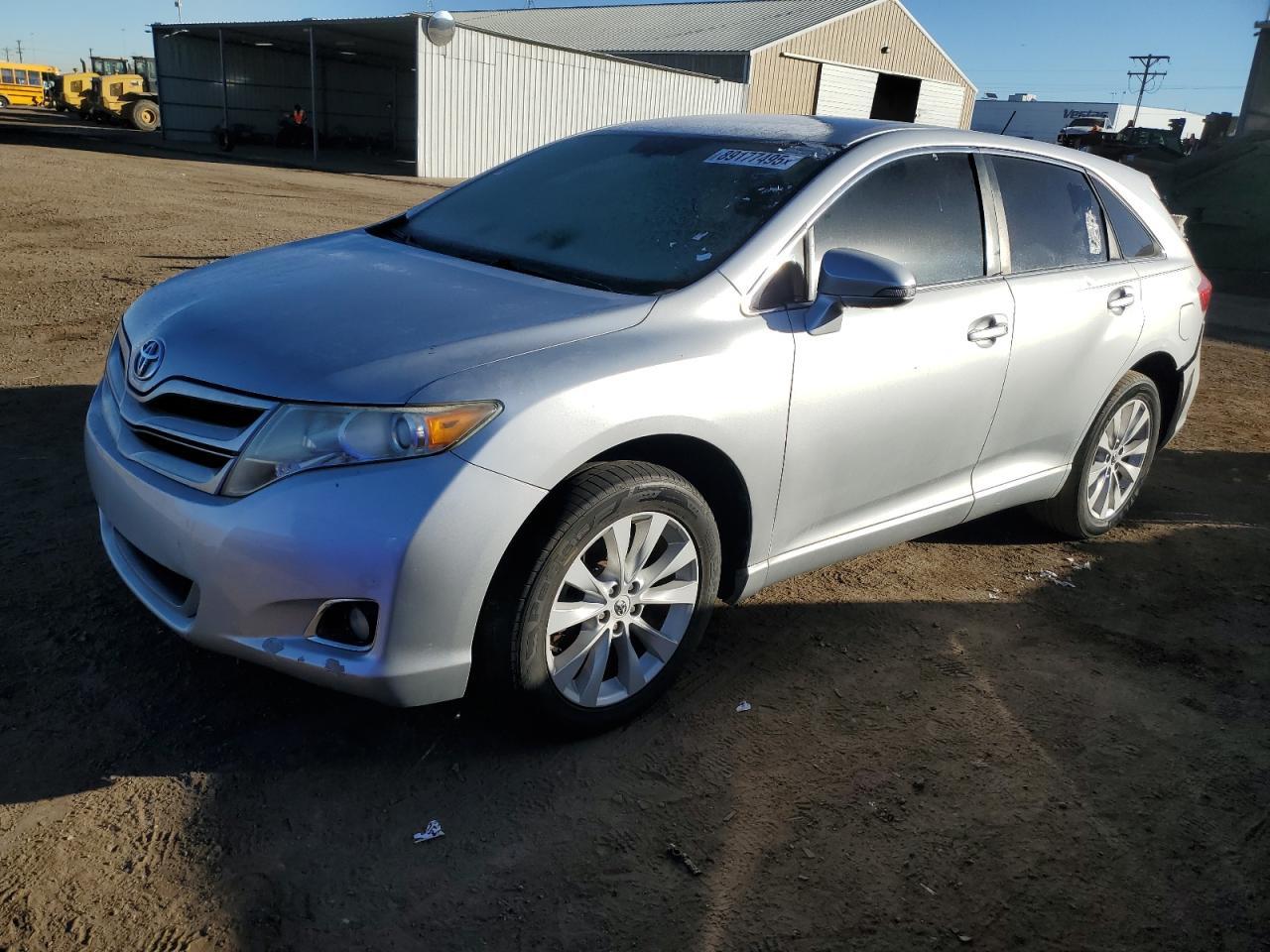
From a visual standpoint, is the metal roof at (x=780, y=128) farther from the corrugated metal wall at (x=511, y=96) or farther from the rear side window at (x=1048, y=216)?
the corrugated metal wall at (x=511, y=96)

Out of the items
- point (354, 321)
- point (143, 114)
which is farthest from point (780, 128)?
point (143, 114)

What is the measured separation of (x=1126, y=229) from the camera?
175 inches

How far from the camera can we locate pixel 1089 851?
2.64 metres

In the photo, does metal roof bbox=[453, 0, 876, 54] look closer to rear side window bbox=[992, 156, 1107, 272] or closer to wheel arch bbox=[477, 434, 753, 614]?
rear side window bbox=[992, 156, 1107, 272]

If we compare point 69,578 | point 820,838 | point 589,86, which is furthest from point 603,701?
point 589,86

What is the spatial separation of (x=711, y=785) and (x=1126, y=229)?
127 inches

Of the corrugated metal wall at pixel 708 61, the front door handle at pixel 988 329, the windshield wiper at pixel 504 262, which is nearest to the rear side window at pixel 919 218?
the front door handle at pixel 988 329

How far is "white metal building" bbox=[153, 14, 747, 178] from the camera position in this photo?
23594 millimetres

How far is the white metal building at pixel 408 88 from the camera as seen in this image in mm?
23594

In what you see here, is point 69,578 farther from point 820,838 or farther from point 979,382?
point 979,382

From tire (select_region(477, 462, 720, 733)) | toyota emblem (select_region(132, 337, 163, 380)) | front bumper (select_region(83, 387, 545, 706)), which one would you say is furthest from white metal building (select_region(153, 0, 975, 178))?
front bumper (select_region(83, 387, 545, 706))

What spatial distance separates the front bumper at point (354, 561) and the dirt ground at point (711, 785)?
15.5 inches

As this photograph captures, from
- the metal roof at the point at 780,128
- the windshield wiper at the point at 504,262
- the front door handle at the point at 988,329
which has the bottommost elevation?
the front door handle at the point at 988,329

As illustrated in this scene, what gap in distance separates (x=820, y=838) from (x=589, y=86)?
90.5 feet
